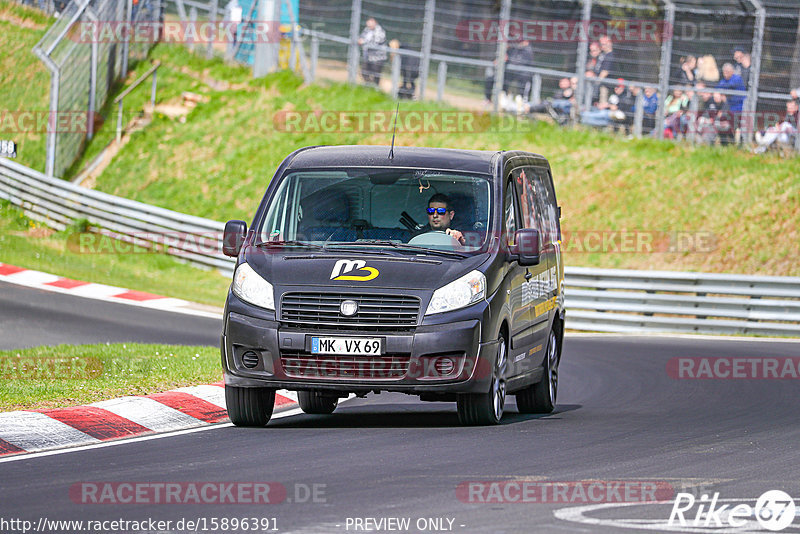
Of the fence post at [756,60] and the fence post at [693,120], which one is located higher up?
the fence post at [756,60]

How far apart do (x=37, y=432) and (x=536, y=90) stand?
67.9 feet

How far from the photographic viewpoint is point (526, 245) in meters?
10.6

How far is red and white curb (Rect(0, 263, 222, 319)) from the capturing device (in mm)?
22562

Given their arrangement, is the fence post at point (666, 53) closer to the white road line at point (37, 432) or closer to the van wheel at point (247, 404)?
the van wheel at point (247, 404)

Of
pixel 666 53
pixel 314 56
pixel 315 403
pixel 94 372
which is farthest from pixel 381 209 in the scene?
pixel 314 56

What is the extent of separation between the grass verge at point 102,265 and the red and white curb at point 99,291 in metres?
0.70

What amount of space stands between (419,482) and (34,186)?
24120 mm

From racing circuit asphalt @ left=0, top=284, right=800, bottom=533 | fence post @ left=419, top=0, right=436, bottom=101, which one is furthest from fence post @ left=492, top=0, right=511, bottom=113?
racing circuit asphalt @ left=0, top=284, right=800, bottom=533

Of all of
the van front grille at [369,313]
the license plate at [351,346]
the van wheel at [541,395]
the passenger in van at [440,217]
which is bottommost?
the van wheel at [541,395]

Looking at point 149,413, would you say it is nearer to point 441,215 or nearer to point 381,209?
point 381,209

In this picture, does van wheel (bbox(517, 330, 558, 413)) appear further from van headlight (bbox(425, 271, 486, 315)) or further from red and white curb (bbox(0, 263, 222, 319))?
red and white curb (bbox(0, 263, 222, 319))

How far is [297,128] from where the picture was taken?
3350 centimetres

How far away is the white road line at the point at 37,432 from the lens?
30.1 ft

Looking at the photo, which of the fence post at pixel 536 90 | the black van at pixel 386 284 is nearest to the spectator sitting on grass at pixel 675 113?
the fence post at pixel 536 90
